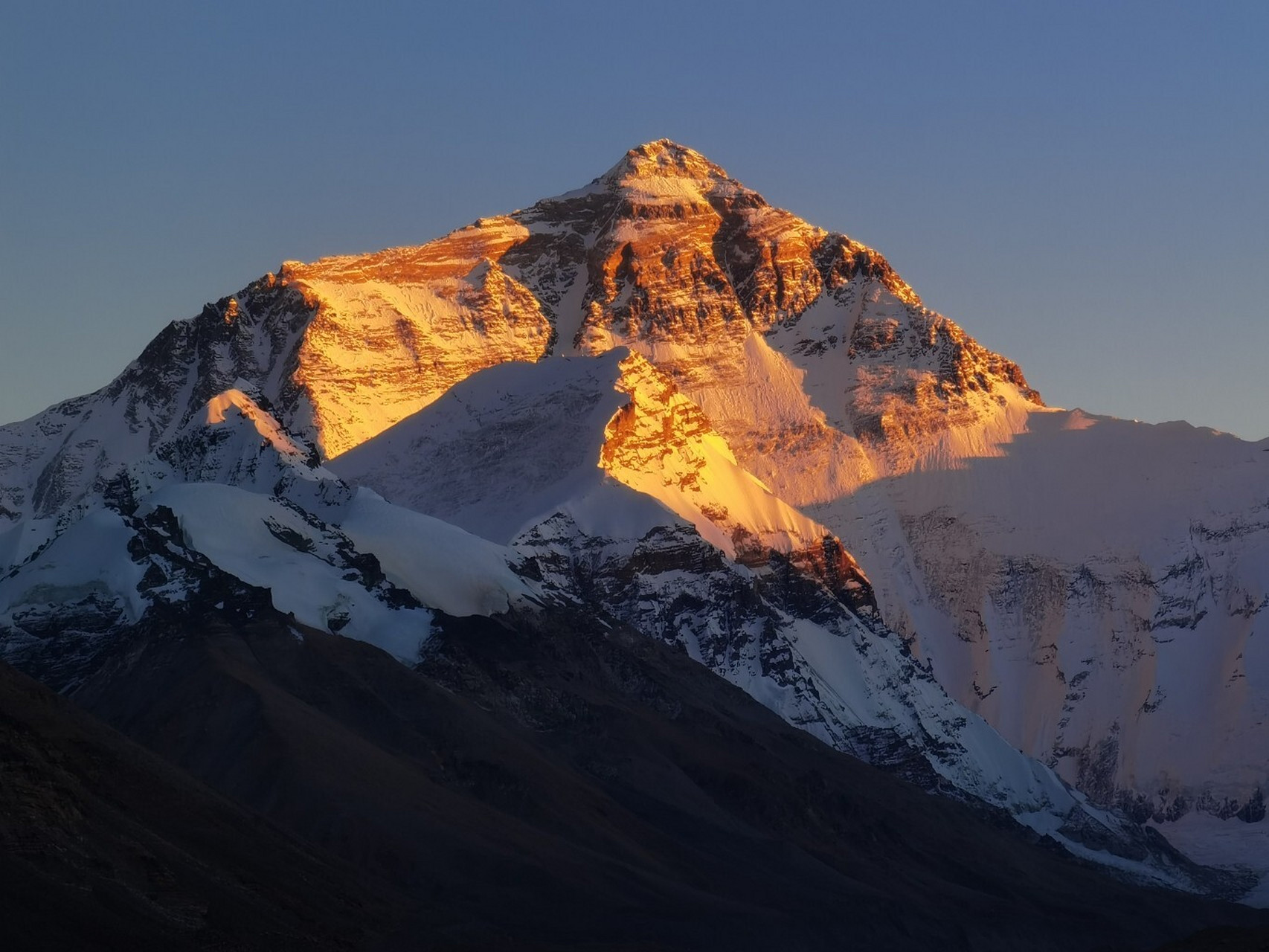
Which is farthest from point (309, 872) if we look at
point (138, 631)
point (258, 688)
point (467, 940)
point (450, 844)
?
point (138, 631)

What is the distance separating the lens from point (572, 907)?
167 meters

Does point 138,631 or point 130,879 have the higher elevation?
point 138,631

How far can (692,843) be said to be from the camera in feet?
647

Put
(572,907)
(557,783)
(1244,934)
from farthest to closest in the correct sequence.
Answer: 1. (557,783)
2. (572,907)
3. (1244,934)

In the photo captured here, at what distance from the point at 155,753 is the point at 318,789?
1065 centimetres

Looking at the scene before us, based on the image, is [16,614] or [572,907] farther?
[16,614]

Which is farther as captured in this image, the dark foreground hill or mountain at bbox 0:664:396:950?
the dark foreground hill

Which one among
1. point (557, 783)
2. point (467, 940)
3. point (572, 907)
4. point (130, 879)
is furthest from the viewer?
point (557, 783)

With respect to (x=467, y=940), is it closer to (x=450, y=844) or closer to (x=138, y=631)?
(x=450, y=844)

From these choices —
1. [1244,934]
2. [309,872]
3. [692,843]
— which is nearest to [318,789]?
[309,872]

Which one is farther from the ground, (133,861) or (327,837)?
(327,837)

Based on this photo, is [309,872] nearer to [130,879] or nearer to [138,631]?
[130,879]

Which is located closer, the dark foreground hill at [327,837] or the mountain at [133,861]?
the mountain at [133,861]

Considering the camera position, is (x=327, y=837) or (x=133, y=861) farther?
(x=327, y=837)
